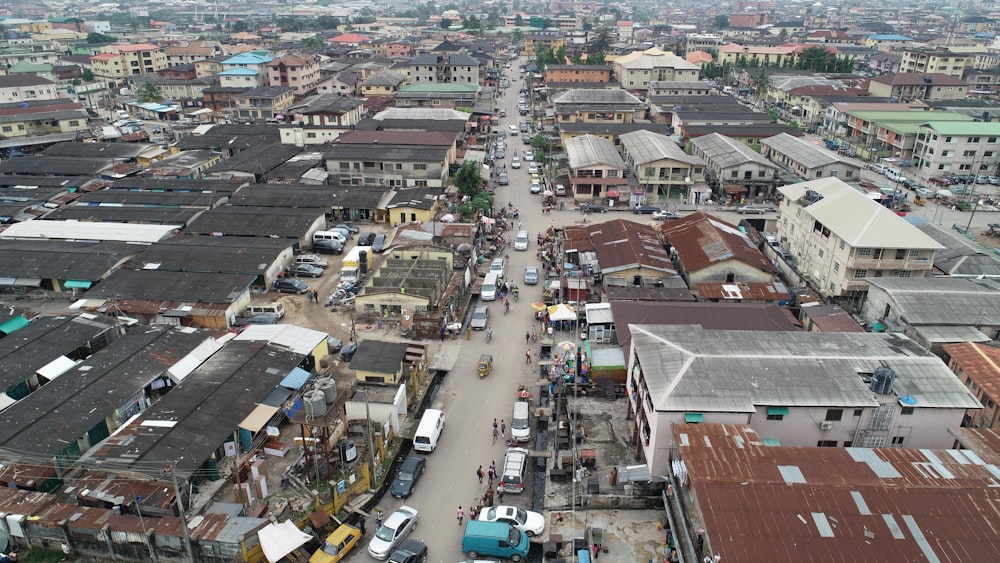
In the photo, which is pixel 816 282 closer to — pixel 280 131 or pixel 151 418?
pixel 151 418

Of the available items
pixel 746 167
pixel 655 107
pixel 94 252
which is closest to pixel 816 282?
pixel 746 167

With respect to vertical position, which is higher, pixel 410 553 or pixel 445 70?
pixel 445 70

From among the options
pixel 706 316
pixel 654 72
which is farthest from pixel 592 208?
pixel 654 72

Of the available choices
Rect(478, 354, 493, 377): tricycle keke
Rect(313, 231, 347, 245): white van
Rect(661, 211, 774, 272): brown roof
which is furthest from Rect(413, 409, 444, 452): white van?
Rect(313, 231, 347, 245): white van

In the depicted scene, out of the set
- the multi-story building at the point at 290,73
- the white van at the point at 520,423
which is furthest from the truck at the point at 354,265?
the multi-story building at the point at 290,73

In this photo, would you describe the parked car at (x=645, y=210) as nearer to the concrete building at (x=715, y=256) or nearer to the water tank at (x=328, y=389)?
the concrete building at (x=715, y=256)

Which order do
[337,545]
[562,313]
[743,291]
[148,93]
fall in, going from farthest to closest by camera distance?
[148,93], [743,291], [562,313], [337,545]

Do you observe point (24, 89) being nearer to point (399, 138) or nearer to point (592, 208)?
point (399, 138)
